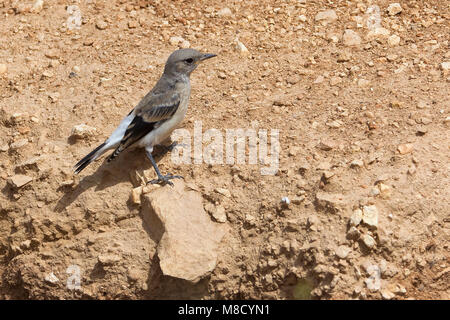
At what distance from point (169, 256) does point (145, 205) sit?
781 mm

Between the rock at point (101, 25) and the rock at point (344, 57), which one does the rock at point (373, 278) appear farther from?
the rock at point (101, 25)

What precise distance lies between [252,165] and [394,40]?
2647 mm

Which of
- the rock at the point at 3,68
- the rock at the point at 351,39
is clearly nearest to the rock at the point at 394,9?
the rock at the point at 351,39

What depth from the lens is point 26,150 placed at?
7449mm

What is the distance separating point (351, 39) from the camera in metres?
7.75

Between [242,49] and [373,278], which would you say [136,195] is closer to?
[242,49]

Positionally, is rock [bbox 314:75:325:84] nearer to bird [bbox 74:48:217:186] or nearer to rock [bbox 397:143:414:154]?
bird [bbox 74:48:217:186]

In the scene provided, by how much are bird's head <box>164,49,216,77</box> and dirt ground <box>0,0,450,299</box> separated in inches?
16.1

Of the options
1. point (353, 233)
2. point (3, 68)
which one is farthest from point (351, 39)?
point (3, 68)

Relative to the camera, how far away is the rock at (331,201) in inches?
237

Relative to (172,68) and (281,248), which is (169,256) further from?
(172,68)

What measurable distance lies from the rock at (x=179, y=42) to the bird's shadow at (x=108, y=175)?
1.70 m

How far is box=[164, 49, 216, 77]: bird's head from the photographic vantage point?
24.0 ft

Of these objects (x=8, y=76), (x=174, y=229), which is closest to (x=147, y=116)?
(x=174, y=229)
